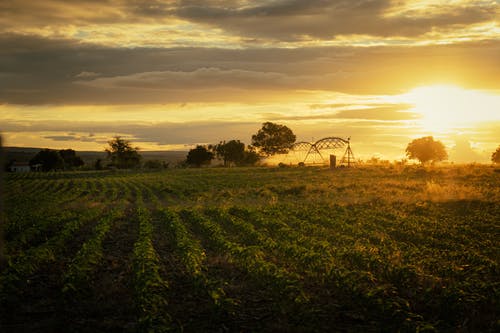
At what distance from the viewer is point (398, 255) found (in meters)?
14.1

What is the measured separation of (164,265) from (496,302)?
335 inches

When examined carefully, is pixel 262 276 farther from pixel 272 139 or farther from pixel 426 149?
pixel 272 139

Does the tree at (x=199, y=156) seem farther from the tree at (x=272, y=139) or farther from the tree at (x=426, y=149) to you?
the tree at (x=426, y=149)

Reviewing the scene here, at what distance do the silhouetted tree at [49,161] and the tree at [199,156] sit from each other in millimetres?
31280

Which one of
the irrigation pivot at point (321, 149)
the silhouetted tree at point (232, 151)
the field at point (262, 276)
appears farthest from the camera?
the silhouetted tree at point (232, 151)

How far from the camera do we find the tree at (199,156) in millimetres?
123875

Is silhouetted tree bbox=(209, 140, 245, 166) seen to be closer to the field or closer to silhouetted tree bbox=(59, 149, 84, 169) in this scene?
silhouetted tree bbox=(59, 149, 84, 169)

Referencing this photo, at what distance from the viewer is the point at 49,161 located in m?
120

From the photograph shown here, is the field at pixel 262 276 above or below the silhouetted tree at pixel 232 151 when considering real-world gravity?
below

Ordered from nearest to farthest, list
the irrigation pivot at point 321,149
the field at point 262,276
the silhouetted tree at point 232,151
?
the field at point 262,276 → the irrigation pivot at point 321,149 → the silhouetted tree at point 232,151

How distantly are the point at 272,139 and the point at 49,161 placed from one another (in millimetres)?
55013

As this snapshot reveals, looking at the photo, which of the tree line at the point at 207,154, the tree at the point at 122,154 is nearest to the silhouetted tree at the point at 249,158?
the tree line at the point at 207,154

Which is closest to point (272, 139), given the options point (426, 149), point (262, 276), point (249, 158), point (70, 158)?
point (249, 158)

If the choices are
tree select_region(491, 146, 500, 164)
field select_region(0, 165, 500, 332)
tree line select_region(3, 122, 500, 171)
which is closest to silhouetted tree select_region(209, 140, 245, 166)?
tree line select_region(3, 122, 500, 171)
